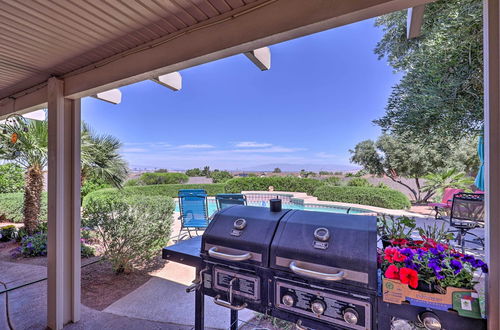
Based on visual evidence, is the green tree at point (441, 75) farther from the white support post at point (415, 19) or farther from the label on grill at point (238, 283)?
the label on grill at point (238, 283)

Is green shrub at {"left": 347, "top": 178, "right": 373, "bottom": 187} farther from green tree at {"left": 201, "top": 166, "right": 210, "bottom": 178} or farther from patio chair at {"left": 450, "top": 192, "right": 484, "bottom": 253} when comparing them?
green tree at {"left": 201, "top": 166, "right": 210, "bottom": 178}

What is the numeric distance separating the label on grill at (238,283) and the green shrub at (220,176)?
1594 cm

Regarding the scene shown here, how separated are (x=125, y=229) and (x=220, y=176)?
14.7m

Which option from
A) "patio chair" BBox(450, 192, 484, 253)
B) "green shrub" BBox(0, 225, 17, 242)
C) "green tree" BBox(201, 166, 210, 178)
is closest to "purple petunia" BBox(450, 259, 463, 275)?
"patio chair" BBox(450, 192, 484, 253)

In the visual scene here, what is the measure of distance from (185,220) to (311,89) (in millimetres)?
15700

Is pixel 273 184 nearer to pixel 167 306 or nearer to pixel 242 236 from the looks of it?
pixel 167 306

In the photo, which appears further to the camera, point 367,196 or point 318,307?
point 367,196

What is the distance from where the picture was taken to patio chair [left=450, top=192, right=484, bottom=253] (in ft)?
13.6

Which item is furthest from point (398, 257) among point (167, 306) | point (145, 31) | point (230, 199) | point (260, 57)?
point (230, 199)

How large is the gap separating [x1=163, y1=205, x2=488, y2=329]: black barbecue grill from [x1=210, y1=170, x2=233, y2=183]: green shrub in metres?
15.9

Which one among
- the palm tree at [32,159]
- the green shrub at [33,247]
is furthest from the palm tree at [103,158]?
the green shrub at [33,247]

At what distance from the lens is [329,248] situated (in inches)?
48.3

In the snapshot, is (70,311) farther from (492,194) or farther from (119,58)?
(492,194)

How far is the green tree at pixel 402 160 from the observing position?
1012cm
